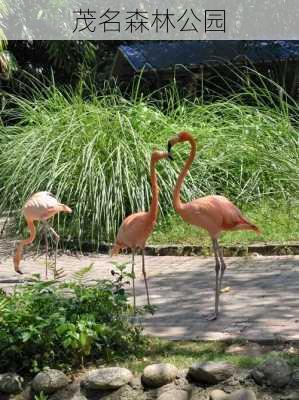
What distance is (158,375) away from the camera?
4.46m

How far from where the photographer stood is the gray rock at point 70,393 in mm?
4527

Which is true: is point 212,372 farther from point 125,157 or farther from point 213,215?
point 125,157

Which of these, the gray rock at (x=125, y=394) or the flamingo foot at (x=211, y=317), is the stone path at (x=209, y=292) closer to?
the flamingo foot at (x=211, y=317)

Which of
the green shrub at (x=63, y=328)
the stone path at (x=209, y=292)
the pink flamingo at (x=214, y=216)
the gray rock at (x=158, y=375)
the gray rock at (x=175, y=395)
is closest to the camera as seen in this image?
the gray rock at (x=175, y=395)

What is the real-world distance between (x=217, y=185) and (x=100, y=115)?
191cm

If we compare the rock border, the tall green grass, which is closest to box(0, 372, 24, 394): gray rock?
the rock border

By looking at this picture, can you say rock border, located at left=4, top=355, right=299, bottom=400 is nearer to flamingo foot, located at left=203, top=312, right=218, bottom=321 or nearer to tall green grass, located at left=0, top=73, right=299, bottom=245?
flamingo foot, located at left=203, top=312, right=218, bottom=321

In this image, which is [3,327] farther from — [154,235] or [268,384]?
[154,235]

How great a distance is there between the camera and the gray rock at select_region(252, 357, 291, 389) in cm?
423

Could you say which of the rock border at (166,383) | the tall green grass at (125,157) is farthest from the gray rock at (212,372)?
the tall green grass at (125,157)

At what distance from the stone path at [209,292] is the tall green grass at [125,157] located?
0.82m

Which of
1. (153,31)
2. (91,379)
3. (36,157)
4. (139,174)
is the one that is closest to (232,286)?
(91,379)

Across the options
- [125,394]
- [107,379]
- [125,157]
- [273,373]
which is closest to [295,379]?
[273,373]

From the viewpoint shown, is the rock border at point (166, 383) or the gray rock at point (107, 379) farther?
the gray rock at point (107, 379)
